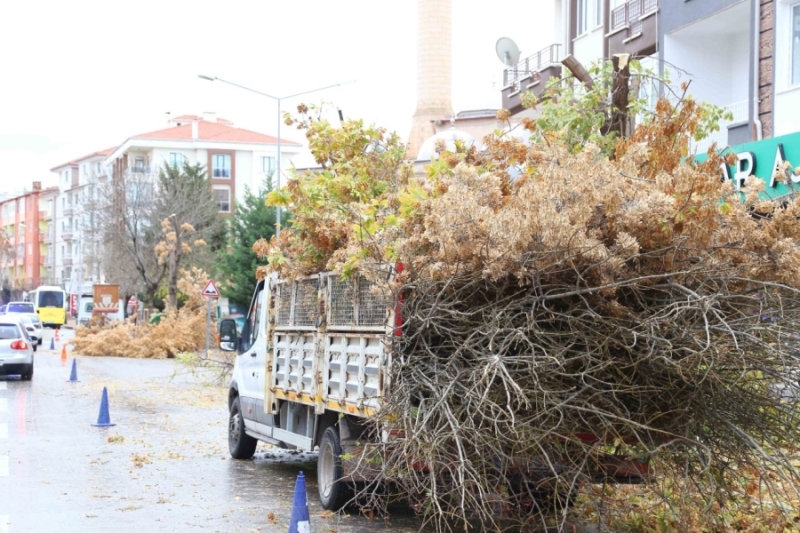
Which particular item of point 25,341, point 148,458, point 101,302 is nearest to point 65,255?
point 101,302

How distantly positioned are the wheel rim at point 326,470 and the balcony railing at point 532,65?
63.8ft

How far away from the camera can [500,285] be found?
25.5 feet

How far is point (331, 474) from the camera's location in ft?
32.0

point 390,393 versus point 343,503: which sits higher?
point 390,393

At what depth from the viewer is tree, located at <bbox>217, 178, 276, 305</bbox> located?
47.8 metres

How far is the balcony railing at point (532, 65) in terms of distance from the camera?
28578 mm

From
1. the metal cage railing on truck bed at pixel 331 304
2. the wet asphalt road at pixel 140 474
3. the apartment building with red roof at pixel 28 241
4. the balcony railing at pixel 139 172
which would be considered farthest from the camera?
the apartment building with red roof at pixel 28 241

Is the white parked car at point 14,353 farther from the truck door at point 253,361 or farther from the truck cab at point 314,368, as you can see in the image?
the truck door at point 253,361

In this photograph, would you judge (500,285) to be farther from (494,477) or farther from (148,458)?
(148,458)

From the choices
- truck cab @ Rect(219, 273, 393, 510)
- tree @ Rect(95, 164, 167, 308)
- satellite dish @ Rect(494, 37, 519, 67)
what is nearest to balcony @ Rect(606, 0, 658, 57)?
satellite dish @ Rect(494, 37, 519, 67)

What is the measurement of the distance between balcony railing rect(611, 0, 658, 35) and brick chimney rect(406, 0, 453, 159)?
4363cm

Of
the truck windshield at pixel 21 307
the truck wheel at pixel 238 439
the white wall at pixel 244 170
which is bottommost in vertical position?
the truck windshield at pixel 21 307

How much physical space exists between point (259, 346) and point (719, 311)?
6.21m

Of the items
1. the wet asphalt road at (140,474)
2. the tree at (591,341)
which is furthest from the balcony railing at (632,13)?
the tree at (591,341)
